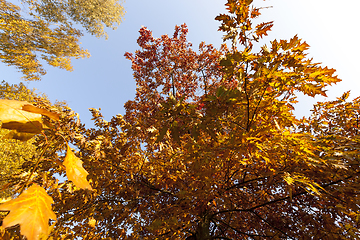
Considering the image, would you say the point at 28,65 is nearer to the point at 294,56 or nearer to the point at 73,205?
the point at 73,205

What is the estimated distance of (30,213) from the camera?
0.60 meters

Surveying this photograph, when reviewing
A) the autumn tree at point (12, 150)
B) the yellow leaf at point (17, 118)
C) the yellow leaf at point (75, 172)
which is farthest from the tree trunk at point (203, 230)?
the autumn tree at point (12, 150)

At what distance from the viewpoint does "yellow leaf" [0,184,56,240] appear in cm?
56

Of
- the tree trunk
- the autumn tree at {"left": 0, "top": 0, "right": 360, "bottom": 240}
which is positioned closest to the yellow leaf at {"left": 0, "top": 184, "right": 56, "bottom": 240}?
the autumn tree at {"left": 0, "top": 0, "right": 360, "bottom": 240}

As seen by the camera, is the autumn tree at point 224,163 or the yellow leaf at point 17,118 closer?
the yellow leaf at point 17,118

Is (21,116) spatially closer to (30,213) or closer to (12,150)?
(30,213)

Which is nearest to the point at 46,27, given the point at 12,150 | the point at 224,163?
the point at 12,150

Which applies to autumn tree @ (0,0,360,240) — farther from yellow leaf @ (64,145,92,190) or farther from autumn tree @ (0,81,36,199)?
autumn tree @ (0,81,36,199)

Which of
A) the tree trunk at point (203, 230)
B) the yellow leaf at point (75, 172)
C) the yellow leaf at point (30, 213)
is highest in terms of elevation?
the tree trunk at point (203, 230)

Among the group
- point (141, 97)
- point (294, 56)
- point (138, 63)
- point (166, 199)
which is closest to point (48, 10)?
point (138, 63)

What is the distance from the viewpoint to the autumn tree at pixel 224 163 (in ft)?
5.84

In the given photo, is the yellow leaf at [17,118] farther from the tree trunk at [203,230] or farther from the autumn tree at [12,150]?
the autumn tree at [12,150]

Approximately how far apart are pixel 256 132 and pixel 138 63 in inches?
298

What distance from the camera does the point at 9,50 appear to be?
11.4 m
